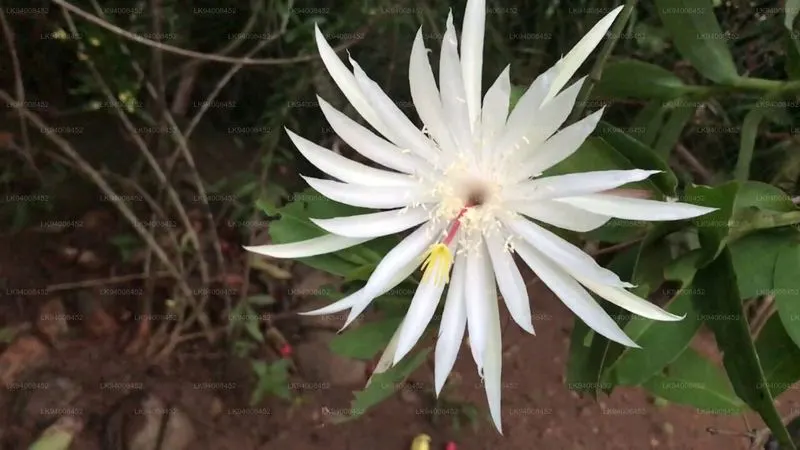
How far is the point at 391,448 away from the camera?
1.07m

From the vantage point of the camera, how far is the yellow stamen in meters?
0.48

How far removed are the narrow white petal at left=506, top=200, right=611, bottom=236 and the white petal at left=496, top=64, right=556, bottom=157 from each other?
0.04m

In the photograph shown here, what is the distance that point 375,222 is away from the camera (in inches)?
19.9

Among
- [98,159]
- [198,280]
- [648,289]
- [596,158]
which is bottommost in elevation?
[198,280]

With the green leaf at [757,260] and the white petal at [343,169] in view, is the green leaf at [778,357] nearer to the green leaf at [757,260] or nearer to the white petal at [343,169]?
the green leaf at [757,260]

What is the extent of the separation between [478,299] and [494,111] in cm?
14

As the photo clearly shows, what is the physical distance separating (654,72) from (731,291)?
20 cm

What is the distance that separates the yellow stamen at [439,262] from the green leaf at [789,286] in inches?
10.3

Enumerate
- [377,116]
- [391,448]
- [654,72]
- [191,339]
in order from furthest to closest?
[191,339] < [391,448] < [654,72] < [377,116]

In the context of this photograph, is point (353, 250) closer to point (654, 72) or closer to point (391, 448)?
point (654, 72)

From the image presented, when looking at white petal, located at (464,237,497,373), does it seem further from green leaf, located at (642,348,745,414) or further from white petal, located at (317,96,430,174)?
green leaf, located at (642,348,745,414)

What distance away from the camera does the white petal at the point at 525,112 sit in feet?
1.39

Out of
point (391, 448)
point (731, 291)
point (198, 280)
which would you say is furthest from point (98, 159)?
point (731, 291)

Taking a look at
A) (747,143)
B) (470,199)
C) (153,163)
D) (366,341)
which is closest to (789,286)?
(747,143)
